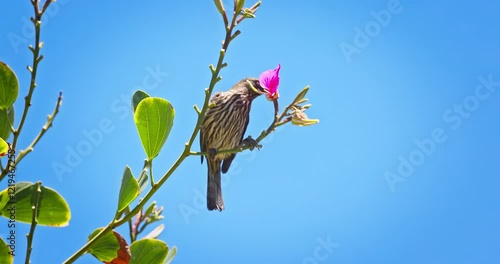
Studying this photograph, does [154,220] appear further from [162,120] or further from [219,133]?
[219,133]

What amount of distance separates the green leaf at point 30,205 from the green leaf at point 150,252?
0.83 ft

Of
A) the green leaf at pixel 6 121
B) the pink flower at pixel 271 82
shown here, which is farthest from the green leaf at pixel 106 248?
the pink flower at pixel 271 82

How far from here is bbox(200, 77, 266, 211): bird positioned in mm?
5711

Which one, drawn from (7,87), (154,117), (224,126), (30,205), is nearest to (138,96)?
(154,117)

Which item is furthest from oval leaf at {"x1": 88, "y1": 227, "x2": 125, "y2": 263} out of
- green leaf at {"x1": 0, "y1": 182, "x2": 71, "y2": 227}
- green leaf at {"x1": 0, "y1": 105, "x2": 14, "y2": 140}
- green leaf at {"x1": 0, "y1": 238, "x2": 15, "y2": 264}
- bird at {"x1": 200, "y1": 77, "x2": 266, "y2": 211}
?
bird at {"x1": 200, "y1": 77, "x2": 266, "y2": 211}

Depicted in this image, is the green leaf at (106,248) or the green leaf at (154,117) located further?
the green leaf at (154,117)

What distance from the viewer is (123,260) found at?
1.86 metres

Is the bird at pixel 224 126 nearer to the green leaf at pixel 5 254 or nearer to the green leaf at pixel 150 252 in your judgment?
the green leaf at pixel 150 252

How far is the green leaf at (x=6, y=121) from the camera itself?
1.92 metres

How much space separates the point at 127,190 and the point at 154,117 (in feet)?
0.99

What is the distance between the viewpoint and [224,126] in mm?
5707

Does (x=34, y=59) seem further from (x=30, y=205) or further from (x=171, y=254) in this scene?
(x=171, y=254)

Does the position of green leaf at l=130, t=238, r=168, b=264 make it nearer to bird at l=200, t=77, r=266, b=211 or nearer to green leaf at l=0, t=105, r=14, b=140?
green leaf at l=0, t=105, r=14, b=140

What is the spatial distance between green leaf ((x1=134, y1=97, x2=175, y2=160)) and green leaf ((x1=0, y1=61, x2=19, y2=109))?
41 cm
